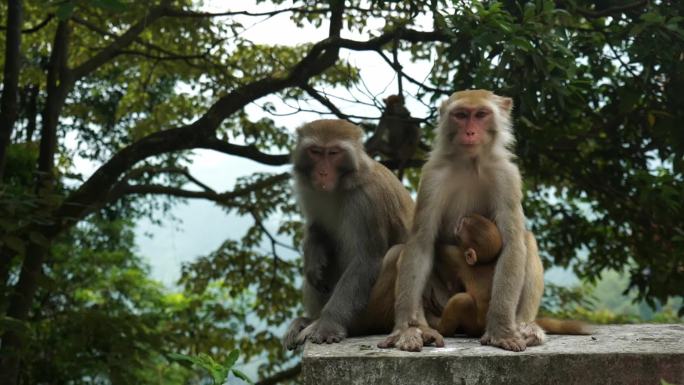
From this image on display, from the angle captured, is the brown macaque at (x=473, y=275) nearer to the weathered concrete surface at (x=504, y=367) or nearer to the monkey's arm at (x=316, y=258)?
the weathered concrete surface at (x=504, y=367)

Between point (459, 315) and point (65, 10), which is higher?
point (65, 10)

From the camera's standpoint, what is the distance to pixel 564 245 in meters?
9.62

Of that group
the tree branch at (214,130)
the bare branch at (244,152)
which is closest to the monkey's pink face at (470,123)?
the tree branch at (214,130)

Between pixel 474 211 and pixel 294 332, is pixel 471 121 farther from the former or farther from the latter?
pixel 294 332

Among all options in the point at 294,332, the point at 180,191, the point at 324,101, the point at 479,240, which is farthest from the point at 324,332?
the point at 180,191

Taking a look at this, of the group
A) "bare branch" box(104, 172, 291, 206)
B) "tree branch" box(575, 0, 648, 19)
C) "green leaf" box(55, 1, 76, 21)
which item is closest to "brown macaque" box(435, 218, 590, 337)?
"green leaf" box(55, 1, 76, 21)

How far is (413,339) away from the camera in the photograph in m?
3.96

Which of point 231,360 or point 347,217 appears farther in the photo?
point 347,217

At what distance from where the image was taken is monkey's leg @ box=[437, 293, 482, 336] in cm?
439

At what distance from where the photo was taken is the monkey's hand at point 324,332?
458cm

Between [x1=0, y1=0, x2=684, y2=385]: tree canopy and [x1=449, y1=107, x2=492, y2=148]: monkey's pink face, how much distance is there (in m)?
1.11

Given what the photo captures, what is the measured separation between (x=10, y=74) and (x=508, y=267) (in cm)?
645

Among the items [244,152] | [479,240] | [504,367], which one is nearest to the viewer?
[504,367]

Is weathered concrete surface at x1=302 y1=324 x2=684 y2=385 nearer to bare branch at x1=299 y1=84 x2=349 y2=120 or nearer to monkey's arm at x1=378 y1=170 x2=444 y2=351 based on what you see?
monkey's arm at x1=378 y1=170 x2=444 y2=351
